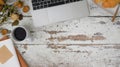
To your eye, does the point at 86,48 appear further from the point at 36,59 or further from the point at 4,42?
the point at 4,42

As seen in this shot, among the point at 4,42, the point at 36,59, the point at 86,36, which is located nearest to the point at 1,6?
the point at 4,42

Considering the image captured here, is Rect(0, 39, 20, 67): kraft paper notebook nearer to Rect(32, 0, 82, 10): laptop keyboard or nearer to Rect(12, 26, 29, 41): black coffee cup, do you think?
Rect(12, 26, 29, 41): black coffee cup

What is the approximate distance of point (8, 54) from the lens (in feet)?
3.54

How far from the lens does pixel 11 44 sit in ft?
3.54

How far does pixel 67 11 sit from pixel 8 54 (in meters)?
0.31

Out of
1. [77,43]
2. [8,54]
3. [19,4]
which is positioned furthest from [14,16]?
[77,43]

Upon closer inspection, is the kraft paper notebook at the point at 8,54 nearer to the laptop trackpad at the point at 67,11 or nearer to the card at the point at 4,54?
the card at the point at 4,54

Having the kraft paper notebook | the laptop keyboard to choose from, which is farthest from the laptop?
the kraft paper notebook

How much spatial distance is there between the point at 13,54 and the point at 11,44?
43 millimetres

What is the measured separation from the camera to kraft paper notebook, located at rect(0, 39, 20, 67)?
1.08 m

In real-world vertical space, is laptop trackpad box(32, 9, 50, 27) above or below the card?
above

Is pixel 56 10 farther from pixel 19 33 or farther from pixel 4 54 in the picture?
pixel 4 54

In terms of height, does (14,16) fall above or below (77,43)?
above

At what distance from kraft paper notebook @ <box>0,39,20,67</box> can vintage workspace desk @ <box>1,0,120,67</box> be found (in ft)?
0.12
